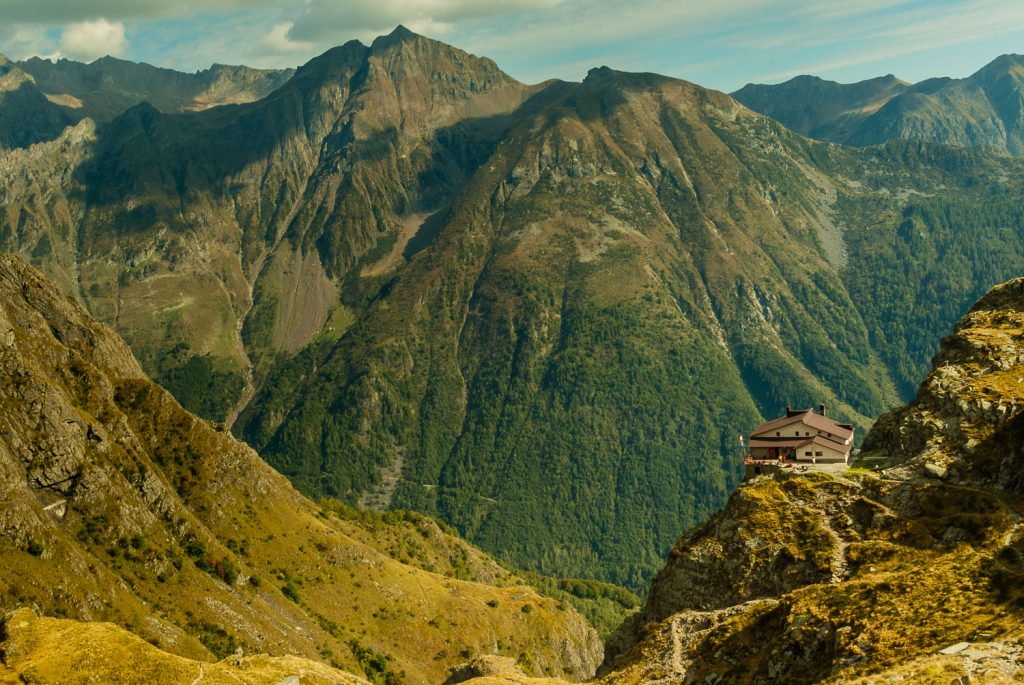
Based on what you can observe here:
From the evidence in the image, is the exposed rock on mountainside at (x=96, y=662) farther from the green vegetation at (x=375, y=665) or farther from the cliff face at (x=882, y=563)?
the green vegetation at (x=375, y=665)

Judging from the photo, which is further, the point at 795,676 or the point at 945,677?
the point at 795,676

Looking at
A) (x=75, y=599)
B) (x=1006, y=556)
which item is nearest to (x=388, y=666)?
(x=75, y=599)

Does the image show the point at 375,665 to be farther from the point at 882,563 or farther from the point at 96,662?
the point at 882,563

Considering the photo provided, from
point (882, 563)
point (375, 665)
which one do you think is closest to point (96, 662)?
point (882, 563)

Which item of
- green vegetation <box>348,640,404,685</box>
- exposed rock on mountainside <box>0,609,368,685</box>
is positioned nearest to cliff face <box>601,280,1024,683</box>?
exposed rock on mountainside <box>0,609,368,685</box>

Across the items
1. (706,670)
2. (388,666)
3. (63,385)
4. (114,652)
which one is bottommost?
(388,666)

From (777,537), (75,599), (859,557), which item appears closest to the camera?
(859,557)

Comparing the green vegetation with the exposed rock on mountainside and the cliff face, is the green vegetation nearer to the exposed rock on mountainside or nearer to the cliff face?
the cliff face

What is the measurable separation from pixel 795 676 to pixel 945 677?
1497cm

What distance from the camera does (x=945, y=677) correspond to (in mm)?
48781

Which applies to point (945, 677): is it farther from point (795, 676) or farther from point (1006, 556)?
point (1006, 556)

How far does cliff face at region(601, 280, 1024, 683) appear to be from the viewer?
59.4m

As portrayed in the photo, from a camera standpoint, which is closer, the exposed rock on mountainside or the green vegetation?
the exposed rock on mountainside

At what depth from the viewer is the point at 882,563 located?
7856 cm
